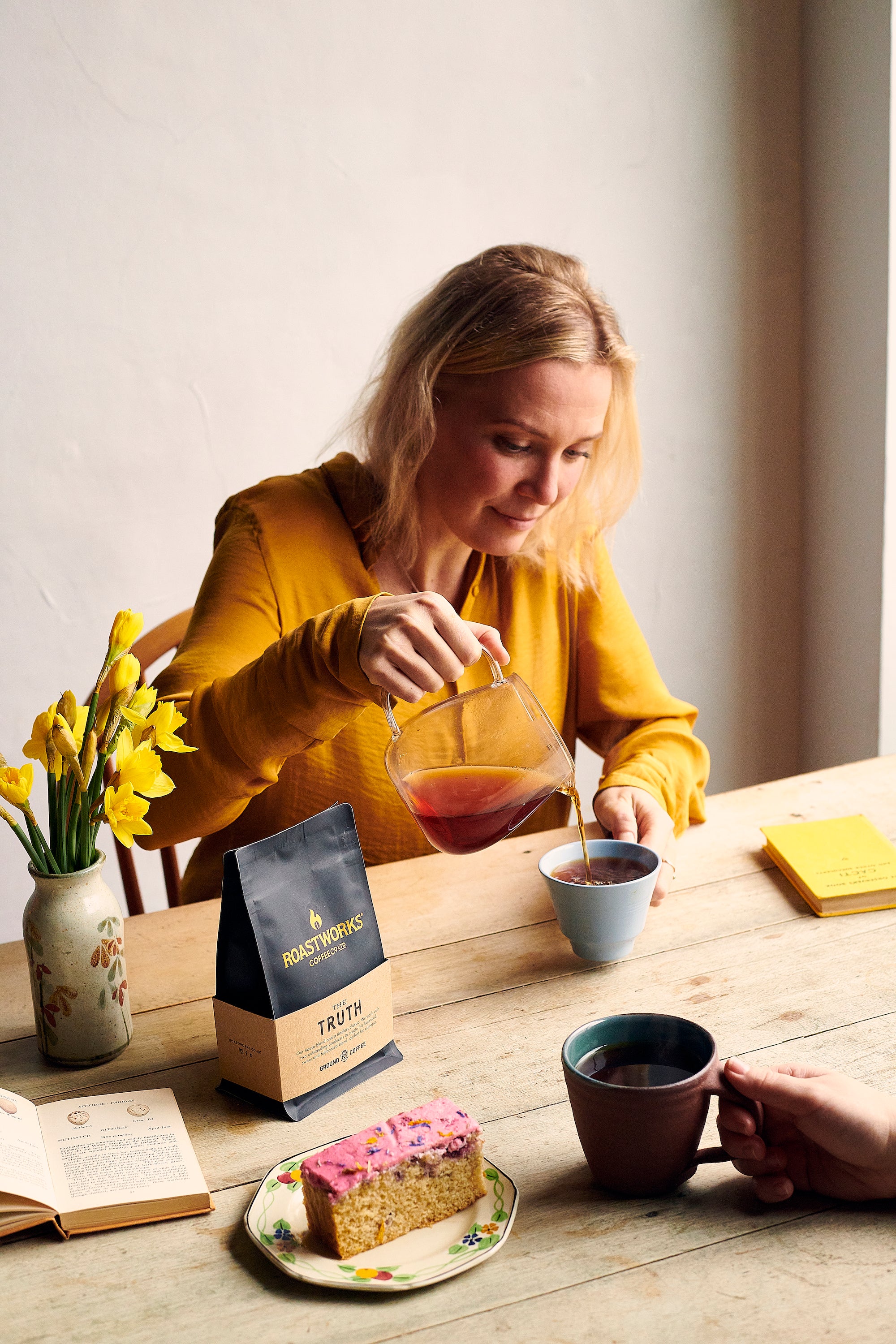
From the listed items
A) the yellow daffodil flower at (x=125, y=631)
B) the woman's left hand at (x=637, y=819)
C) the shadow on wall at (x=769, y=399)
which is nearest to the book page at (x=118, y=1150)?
the yellow daffodil flower at (x=125, y=631)

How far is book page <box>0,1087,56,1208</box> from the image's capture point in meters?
0.71

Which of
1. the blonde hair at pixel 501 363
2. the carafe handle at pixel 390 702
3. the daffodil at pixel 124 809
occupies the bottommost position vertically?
the daffodil at pixel 124 809

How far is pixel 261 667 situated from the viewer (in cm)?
107

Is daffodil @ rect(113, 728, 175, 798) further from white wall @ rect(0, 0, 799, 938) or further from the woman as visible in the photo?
white wall @ rect(0, 0, 799, 938)

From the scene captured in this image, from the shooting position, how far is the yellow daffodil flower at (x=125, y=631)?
34.0 inches

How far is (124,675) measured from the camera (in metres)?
0.87

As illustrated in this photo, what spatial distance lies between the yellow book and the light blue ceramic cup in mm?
196

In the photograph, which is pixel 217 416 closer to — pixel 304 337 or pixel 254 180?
pixel 304 337

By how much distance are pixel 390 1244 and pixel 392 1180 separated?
0.04 meters

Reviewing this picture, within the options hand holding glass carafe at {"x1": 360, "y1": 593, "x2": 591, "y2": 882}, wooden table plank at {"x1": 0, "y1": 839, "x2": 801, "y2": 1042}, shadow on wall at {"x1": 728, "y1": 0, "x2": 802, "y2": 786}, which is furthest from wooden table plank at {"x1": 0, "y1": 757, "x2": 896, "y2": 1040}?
shadow on wall at {"x1": 728, "y1": 0, "x2": 802, "y2": 786}

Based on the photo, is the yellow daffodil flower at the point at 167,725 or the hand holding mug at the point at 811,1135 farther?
the yellow daffodil flower at the point at 167,725

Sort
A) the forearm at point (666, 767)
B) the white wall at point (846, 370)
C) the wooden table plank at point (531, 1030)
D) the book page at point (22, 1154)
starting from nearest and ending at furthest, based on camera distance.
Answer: the book page at point (22, 1154) < the wooden table plank at point (531, 1030) < the forearm at point (666, 767) < the white wall at point (846, 370)

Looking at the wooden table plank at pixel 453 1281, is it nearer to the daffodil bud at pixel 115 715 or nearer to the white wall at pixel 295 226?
the daffodil bud at pixel 115 715

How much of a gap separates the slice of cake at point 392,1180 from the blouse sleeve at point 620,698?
0.73m
